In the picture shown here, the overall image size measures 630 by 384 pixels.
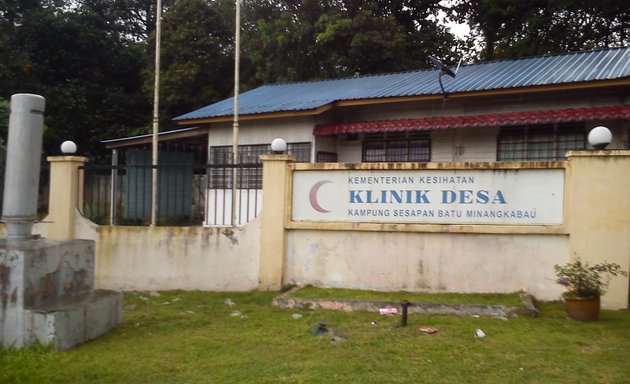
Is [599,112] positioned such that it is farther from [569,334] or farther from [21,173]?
[21,173]

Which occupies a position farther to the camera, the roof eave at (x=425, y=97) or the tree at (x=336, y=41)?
the tree at (x=336, y=41)

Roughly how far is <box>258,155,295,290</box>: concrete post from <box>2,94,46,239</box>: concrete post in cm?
307

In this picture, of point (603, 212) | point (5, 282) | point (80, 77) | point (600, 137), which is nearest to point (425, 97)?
point (600, 137)

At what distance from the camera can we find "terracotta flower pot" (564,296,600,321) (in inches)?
241

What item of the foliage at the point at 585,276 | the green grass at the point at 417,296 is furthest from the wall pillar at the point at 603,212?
the green grass at the point at 417,296

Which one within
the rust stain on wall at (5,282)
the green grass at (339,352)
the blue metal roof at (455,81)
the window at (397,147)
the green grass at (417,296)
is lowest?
the green grass at (339,352)

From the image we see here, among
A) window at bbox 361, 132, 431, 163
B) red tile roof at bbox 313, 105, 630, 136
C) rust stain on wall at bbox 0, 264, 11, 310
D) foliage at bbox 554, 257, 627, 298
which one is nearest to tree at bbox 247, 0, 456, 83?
window at bbox 361, 132, 431, 163

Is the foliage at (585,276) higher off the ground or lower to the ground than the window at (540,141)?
lower

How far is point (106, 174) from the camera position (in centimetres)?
927

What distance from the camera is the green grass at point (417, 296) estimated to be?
→ 6.75 m

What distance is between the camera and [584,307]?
6117 millimetres

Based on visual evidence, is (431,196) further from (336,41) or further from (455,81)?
(336,41)

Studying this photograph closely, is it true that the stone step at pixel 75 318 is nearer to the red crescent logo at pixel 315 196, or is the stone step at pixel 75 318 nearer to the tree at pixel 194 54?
the red crescent logo at pixel 315 196

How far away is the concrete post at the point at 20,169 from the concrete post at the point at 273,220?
307 centimetres
